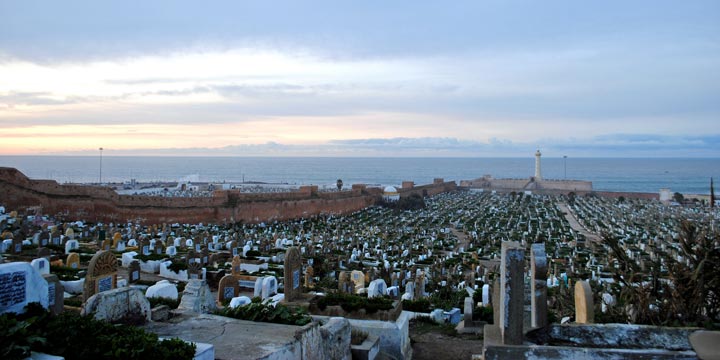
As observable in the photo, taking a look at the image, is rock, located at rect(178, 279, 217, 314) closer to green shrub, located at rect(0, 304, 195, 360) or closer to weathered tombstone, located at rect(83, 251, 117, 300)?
green shrub, located at rect(0, 304, 195, 360)

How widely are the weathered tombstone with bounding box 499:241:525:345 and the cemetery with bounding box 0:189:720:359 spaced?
Result: 0.4 inches

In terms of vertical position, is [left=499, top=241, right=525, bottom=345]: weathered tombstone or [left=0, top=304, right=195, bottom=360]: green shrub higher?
[left=499, top=241, right=525, bottom=345]: weathered tombstone

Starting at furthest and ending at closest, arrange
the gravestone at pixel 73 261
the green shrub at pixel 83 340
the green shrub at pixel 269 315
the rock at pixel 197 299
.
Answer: the gravestone at pixel 73 261
the rock at pixel 197 299
the green shrub at pixel 269 315
the green shrub at pixel 83 340

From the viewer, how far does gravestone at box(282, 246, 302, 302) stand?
860 cm

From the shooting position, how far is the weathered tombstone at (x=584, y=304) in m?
5.68

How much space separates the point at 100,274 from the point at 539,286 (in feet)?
25.9

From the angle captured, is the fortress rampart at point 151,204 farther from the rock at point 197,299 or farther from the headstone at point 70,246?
the rock at point 197,299

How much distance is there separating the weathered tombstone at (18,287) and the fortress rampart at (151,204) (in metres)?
29.4

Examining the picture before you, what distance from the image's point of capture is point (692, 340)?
13.2 feet

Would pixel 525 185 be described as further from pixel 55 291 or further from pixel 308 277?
pixel 55 291

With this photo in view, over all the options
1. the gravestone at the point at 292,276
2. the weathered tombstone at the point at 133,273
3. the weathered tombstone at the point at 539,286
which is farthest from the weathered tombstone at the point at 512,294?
the weathered tombstone at the point at 133,273

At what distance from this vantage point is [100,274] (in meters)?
9.29

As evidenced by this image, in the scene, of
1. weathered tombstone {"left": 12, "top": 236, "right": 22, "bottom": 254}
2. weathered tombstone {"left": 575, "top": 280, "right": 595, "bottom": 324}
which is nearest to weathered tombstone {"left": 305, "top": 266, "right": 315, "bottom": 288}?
weathered tombstone {"left": 12, "top": 236, "right": 22, "bottom": 254}

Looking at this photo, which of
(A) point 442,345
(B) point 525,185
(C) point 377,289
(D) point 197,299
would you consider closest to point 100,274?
(D) point 197,299
